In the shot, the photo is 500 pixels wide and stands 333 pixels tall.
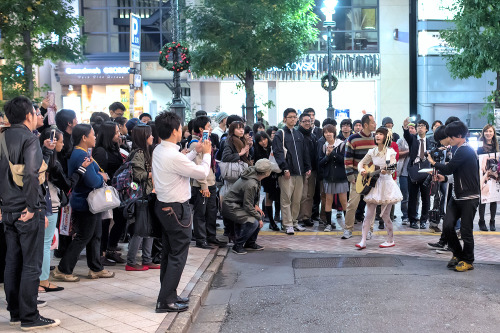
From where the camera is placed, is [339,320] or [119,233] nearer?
[339,320]

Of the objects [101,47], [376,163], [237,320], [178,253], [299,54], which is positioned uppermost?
[101,47]

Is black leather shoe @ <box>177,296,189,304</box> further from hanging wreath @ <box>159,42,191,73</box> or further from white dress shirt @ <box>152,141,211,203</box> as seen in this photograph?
hanging wreath @ <box>159,42,191,73</box>

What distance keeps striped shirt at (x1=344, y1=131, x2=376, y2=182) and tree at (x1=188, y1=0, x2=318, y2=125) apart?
903 centimetres

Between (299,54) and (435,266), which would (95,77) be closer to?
(299,54)

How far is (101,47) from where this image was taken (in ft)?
113

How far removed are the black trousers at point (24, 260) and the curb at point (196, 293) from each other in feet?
3.96

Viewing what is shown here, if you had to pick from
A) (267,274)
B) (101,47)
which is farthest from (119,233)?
(101,47)

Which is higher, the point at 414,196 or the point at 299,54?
the point at 299,54

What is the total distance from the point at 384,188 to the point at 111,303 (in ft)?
15.8

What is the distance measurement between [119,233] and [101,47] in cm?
2639

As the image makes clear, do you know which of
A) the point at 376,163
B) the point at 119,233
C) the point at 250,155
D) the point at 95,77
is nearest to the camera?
the point at 119,233

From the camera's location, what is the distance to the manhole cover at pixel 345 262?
9.33 metres

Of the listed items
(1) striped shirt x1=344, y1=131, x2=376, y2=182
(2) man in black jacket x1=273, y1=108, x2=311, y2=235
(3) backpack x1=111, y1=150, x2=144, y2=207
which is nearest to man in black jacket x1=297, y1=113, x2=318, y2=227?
(2) man in black jacket x1=273, y1=108, x2=311, y2=235

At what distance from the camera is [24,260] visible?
6.22 metres
